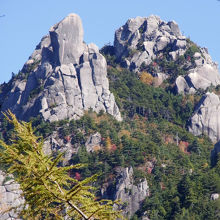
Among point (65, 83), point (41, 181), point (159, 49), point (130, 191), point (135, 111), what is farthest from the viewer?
point (159, 49)

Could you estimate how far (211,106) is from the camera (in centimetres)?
10300

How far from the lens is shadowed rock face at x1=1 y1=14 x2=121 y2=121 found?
92.4 m

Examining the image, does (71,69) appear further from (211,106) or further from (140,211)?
(140,211)

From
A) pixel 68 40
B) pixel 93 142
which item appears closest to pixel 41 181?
pixel 93 142

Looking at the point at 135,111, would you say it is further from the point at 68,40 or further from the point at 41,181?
the point at 41,181

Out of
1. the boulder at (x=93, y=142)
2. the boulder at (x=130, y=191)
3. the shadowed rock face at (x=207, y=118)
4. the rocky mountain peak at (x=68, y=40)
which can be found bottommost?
the boulder at (x=130, y=191)

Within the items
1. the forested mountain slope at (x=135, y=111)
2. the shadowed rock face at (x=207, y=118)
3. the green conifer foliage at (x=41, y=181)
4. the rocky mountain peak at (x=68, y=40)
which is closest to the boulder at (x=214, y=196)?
the forested mountain slope at (x=135, y=111)

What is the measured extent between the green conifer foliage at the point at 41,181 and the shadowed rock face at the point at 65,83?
80.4m

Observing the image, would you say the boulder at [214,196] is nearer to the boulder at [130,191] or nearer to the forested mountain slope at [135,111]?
the forested mountain slope at [135,111]

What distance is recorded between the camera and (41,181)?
8.38 m

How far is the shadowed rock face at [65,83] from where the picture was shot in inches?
3639

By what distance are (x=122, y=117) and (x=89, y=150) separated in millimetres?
17589

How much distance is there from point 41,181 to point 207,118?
96.2 meters


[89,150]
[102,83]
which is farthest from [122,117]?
[89,150]
